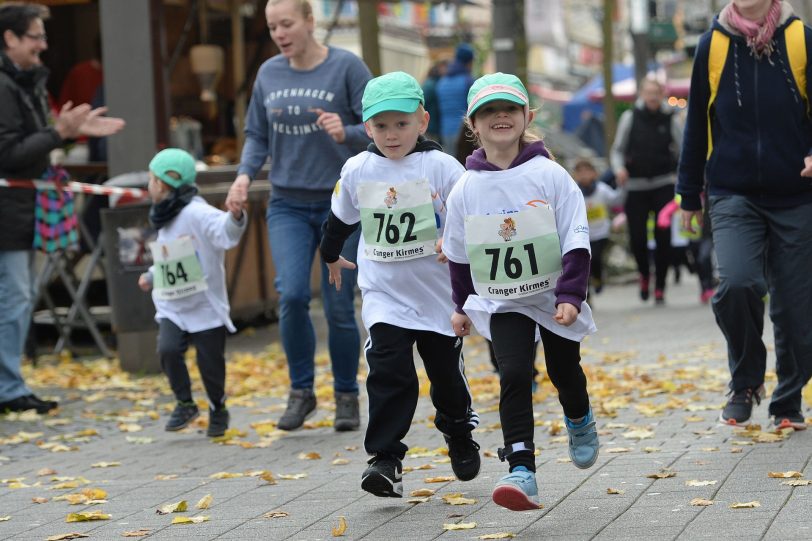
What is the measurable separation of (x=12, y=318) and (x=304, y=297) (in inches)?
93.0

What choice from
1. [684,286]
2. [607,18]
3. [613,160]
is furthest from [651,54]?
[613,160]

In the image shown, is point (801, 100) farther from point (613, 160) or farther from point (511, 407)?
point (613, 160)

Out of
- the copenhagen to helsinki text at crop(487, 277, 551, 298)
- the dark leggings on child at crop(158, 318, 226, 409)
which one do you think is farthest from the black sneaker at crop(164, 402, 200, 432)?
the copenhagen to helsinki text at crop(487, 277, 551, 298)

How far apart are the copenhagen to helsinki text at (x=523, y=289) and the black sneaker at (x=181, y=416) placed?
337 cm

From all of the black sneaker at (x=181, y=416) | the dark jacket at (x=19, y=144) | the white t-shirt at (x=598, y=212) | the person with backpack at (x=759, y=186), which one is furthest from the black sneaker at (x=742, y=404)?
the white t-shirt at (x=598, y=212)

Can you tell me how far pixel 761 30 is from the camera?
6891mm

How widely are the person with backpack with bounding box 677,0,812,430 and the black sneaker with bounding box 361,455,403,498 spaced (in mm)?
1866

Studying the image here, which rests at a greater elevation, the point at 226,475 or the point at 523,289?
the point at 523,289

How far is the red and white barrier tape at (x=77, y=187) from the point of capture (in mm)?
9859

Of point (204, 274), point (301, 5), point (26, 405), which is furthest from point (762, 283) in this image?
point (26, 405)

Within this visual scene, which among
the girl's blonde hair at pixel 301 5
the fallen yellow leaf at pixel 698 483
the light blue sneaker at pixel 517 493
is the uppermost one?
A: the girl's blonde hair at pixel 301 5

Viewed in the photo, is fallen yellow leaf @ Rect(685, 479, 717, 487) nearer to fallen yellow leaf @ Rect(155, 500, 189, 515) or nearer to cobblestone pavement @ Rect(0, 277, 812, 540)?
cobblestone pavement @ Rect(0, 277, 812, 540)

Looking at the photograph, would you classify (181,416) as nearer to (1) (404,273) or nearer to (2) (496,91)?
(1) (404,273)

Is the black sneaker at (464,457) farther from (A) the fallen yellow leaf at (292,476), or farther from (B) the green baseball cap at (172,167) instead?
(B) the green baseball cap at (172,167)
